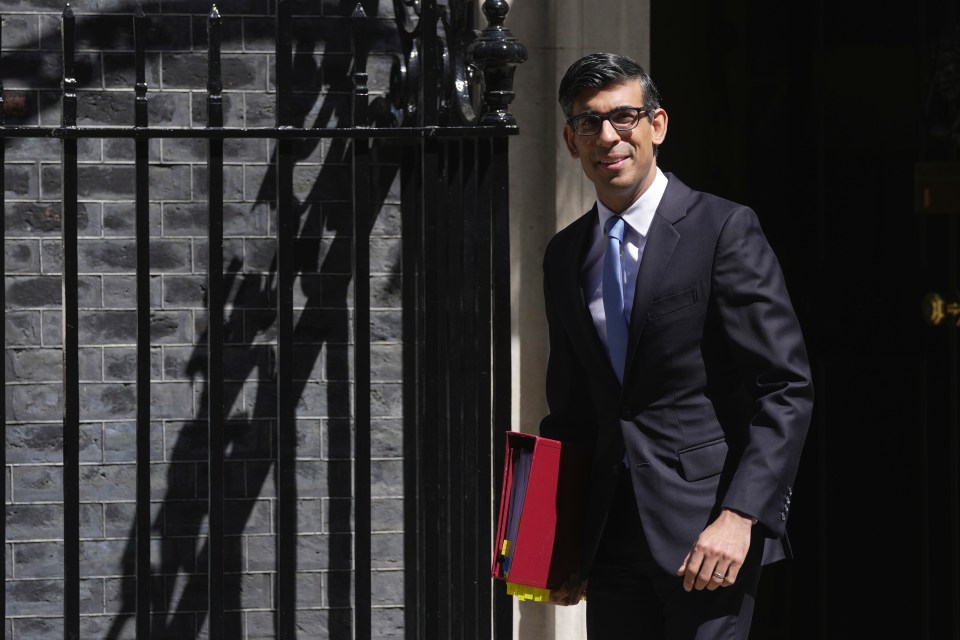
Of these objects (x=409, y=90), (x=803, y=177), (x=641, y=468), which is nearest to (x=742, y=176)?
(x=803, y=177)

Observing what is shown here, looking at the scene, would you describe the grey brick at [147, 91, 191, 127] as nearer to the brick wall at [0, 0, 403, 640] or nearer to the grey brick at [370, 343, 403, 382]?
the brick wall at [0, 0, 403, 640]

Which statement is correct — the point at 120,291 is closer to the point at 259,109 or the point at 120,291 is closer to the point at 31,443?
the point at 31,443

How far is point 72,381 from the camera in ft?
11.5

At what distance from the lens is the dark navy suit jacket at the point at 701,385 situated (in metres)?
2.71

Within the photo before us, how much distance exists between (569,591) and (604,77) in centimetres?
109

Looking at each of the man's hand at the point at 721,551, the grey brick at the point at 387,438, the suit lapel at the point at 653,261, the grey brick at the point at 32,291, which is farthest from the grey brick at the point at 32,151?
the man's hand at the point at 721,551

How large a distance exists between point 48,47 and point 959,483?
10.8ft

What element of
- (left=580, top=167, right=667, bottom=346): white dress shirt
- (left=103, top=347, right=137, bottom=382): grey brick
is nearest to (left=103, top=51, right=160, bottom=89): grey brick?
(left=103, top=347, right=137, bottom=382): grey brick

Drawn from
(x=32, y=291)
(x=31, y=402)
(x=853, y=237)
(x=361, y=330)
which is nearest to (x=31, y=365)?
(x=31, y=402)

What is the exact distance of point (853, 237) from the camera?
4613mm

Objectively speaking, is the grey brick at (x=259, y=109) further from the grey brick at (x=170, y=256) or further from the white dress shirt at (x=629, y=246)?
the white dress shirt at (x=629, y=246)

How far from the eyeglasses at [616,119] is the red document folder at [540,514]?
2.12 ft

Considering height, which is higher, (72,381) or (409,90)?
(409,90)

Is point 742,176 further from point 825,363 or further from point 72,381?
point 72,381
